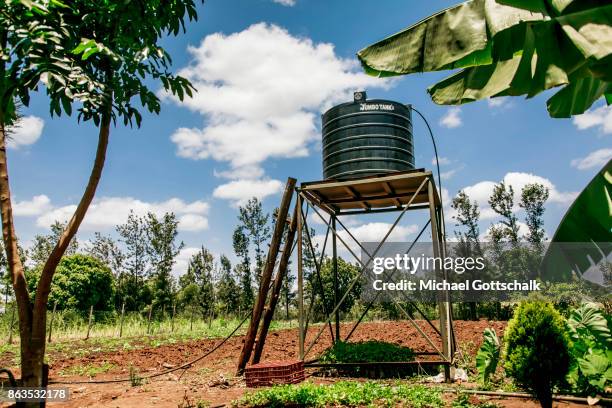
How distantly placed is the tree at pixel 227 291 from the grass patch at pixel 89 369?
19.2 meters

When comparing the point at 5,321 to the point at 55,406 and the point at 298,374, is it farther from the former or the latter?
→ the point at 298,374

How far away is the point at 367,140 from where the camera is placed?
353 inches

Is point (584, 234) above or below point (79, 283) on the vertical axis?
above

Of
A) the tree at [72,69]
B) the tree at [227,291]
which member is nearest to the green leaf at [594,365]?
the tree at [72,69]

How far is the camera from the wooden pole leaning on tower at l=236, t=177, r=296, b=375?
8.61 m

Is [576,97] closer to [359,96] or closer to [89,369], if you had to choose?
[359,96]

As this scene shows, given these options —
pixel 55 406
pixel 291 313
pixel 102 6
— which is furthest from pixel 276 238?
pixel 291 313

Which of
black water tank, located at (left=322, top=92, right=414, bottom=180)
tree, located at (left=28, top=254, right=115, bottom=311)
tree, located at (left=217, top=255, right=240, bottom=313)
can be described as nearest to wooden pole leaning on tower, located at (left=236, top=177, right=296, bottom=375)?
black water tank, located at (left=322, top=92, right=414, bottom=180)

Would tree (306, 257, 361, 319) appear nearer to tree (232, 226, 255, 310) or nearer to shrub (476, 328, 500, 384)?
tree (232, 226, 255, 310)

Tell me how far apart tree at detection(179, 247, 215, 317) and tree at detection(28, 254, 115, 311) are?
6.10 metres

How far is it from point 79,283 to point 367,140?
18214 millimetres

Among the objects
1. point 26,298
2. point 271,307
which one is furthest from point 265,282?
point 26,298

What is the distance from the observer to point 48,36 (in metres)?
2.91

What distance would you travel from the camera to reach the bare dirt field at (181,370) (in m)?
6.47
